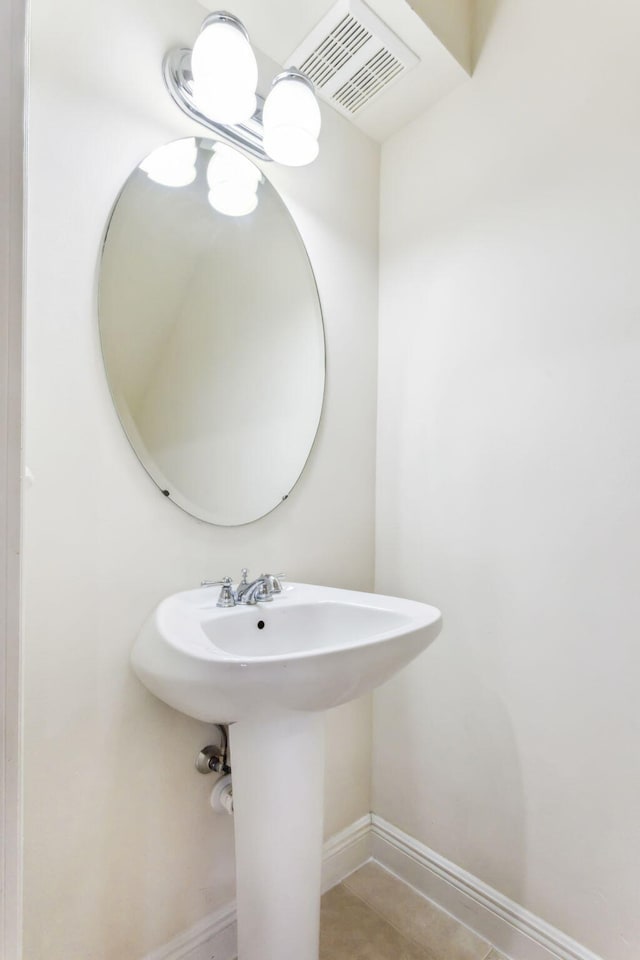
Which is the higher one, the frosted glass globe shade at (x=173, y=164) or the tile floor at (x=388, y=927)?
the frosted glass globe shade at (x=173, y=164)

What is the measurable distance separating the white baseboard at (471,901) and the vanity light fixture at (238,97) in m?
1.78

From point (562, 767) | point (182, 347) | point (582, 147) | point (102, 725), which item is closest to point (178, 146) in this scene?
point (182, 347)

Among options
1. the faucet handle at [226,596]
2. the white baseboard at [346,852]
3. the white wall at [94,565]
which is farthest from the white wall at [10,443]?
the white baseboard at [346,852]

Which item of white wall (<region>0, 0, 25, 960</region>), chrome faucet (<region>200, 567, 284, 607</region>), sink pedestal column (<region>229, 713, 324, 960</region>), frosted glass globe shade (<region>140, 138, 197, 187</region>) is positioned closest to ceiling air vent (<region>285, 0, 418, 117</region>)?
frosted glass globe shade (<region>140, 138, 197, 187</region>)

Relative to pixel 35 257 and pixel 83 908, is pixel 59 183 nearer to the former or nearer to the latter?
pixel 35 257

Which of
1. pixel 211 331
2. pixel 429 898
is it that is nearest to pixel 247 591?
pixel 211 331

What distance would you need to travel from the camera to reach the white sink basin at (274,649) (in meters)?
0.69

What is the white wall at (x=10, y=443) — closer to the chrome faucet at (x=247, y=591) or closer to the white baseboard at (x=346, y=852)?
the chrome faucet at (x=247, y=591)

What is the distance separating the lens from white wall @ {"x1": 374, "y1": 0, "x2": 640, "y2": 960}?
992 millimetres

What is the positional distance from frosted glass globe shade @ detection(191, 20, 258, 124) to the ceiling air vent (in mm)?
307

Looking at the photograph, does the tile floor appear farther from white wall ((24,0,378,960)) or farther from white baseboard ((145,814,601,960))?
white wall ((24,0,378,960))

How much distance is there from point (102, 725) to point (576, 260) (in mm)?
1369

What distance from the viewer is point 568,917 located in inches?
40.4

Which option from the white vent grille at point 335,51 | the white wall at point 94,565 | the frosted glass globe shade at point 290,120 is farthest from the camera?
the white vent grille at point 335,51
